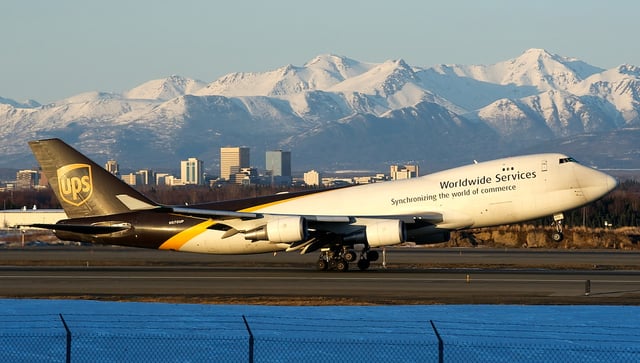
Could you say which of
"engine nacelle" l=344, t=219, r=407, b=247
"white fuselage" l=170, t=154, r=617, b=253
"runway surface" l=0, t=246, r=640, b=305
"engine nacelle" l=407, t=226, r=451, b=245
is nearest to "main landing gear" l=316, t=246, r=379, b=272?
"runway surface" l=0, t=246, r=640, b=305

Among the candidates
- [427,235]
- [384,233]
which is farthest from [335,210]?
[427,235]

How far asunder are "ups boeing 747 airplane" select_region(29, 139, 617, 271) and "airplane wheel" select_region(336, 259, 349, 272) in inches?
1.9

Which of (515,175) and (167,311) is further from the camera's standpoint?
(515,175)

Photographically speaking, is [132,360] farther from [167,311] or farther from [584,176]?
[584,176]

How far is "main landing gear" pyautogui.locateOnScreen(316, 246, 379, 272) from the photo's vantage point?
54.1 metres

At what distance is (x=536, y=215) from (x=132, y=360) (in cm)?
2870

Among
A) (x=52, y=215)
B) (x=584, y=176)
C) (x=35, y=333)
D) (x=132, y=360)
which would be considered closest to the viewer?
(x=132, y=360)

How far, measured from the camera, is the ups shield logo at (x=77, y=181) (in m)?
55.5

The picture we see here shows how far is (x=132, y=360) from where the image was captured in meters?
30.5

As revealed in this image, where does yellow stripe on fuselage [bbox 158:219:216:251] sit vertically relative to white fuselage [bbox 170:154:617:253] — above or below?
below

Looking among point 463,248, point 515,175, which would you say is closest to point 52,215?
point 463,248

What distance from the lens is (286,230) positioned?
5219 centimetres

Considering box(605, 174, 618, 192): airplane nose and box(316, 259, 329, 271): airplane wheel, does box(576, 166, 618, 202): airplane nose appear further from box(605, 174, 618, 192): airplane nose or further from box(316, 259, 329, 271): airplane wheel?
box(316, 259, 329, 271): airplane wheel

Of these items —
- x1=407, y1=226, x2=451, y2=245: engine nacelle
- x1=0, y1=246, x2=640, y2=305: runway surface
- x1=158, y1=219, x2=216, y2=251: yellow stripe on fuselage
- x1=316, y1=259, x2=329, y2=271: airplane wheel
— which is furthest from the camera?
x1=158, y1=219, x2=216, y2=251: yellow stripe on fuselage
